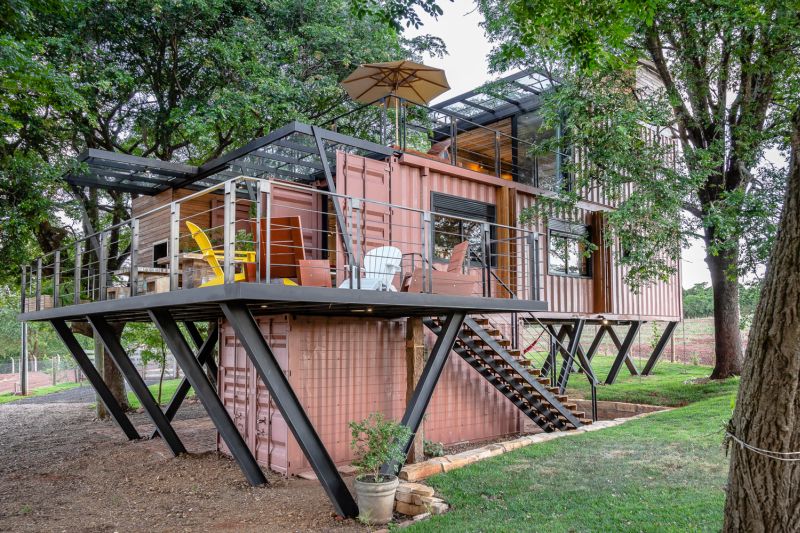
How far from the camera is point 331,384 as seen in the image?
8.66 meters

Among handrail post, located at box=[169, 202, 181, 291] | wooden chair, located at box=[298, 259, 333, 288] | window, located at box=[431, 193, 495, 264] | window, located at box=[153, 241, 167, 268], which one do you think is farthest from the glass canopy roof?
handrail post, located at box=[169, 202, 181, 291]

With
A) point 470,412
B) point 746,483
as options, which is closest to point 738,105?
point 470,412

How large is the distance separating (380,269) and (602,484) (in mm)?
3861

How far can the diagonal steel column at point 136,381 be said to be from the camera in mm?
8664

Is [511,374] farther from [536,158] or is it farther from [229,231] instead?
[229,231]

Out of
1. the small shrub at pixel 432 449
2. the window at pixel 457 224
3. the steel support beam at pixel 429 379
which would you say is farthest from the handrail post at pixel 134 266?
the window at pixel 457 224

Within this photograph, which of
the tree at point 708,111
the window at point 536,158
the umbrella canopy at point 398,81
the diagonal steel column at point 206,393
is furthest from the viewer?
the window at point 536,158

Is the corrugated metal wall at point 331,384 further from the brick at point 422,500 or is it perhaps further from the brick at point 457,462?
the brick at point 422,500

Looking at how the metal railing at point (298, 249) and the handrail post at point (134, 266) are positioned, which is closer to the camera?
the metal railing at point (298, 249)

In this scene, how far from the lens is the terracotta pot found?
6031mm

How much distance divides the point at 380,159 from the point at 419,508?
578 centimetres

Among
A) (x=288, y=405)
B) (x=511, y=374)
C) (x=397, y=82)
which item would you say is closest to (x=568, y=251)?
(x=511, y=374)

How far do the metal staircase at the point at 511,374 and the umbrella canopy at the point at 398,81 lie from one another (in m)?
4.31

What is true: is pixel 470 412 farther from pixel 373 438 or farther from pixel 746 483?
pixel 746 483
